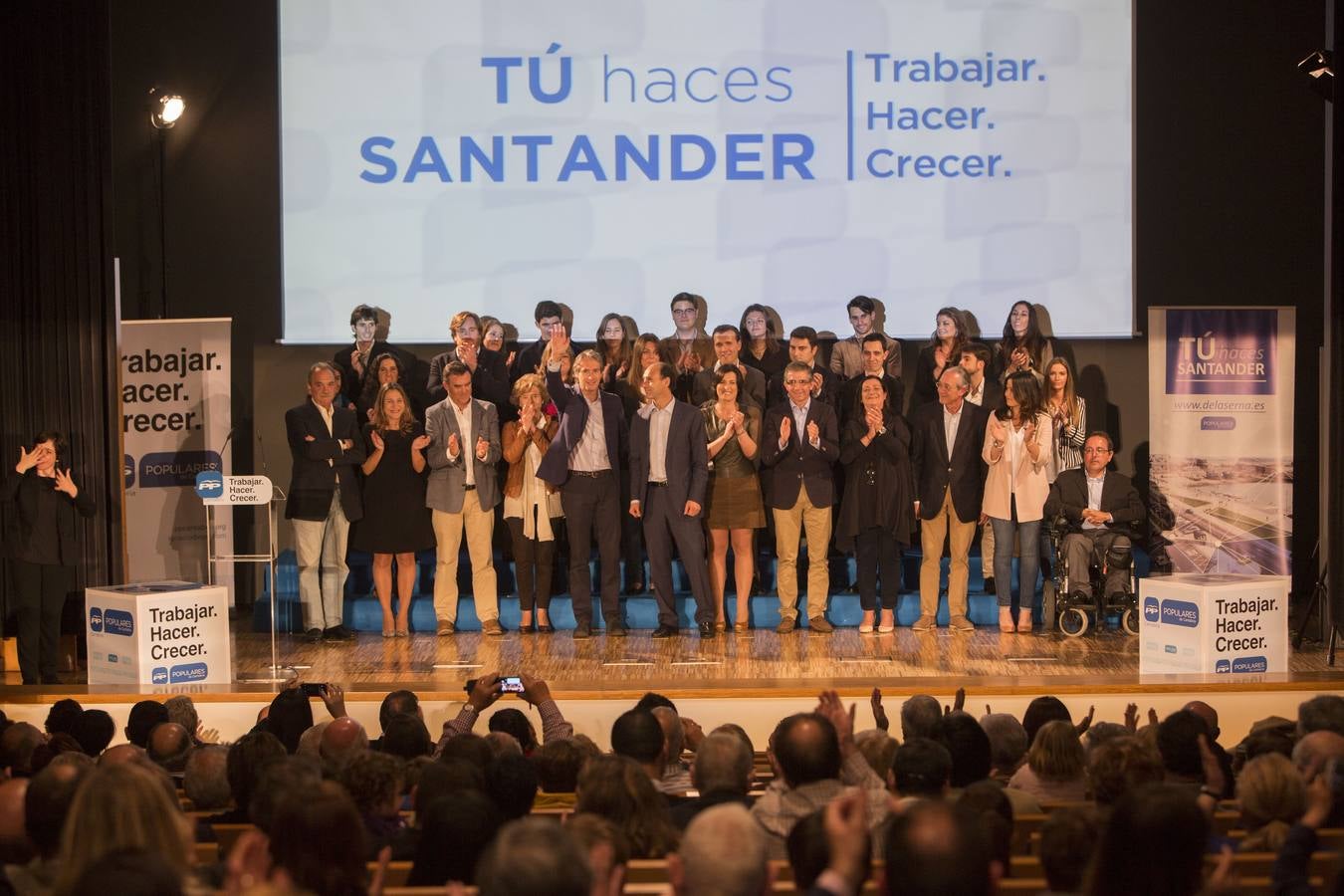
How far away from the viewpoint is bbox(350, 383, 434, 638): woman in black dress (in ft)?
26.9

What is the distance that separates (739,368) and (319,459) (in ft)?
7.67

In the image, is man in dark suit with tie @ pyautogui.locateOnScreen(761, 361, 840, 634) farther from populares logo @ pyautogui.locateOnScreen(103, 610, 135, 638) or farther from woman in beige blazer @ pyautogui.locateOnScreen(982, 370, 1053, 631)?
populares logo @ pyautogui.locateOnScreen(103, 610, 135, 638)

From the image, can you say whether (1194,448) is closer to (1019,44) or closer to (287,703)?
(1019,44)

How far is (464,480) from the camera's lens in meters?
8.22

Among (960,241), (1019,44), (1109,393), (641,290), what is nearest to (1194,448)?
(1109,393)

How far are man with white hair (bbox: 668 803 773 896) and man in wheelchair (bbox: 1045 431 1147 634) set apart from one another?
584cm

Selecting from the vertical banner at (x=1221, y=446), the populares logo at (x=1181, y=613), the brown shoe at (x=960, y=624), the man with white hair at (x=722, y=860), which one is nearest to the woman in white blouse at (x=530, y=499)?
the brown shoe at (x=960, y=624)

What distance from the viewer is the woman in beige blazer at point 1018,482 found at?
8.05 metres

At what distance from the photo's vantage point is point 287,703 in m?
4.81

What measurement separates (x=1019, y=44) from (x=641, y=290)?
2.69 meters

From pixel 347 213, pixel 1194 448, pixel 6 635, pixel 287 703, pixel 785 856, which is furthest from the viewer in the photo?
pixel 347 213

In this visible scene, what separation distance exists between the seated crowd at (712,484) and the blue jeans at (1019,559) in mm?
13

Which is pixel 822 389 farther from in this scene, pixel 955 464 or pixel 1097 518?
pixel 1097 518

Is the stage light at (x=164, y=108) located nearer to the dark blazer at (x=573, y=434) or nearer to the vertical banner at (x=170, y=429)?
the vertical banner at (x=170, y=429)
